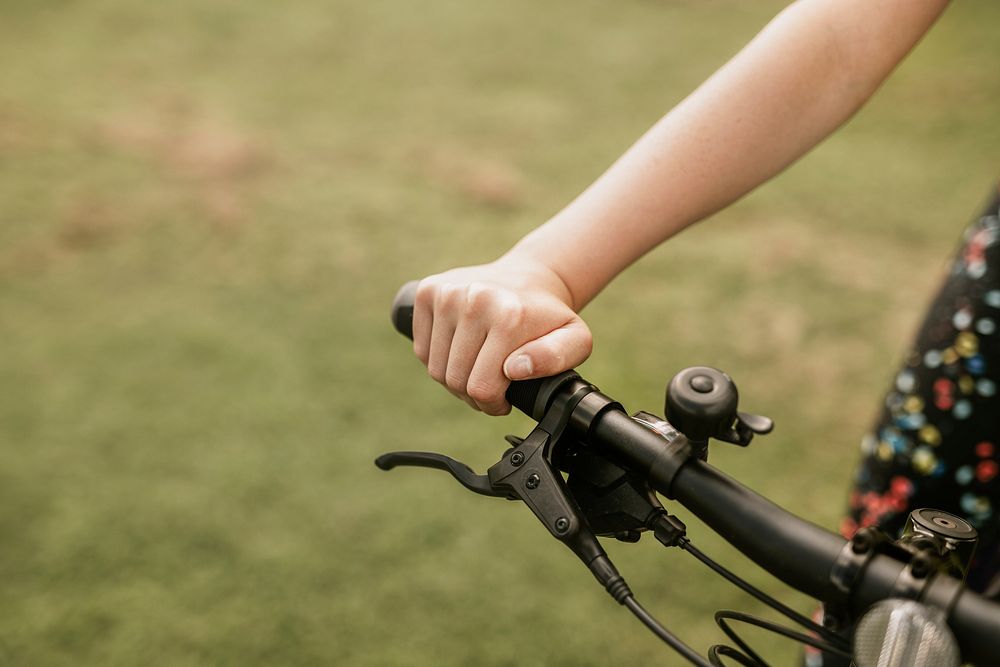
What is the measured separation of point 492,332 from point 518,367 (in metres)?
0.04

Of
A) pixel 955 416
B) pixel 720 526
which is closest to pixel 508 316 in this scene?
pixel 720 526

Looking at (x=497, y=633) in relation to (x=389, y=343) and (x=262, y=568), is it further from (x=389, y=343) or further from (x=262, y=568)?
(x=389, y=343)

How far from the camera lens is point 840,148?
3475 mm

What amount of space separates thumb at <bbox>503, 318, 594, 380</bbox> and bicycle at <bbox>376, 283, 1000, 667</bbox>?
0.4 inches

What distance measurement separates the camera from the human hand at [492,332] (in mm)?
741

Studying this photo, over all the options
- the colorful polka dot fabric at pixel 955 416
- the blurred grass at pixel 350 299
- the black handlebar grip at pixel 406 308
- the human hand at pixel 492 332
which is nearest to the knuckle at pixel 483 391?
the human hand at pixel 492 332

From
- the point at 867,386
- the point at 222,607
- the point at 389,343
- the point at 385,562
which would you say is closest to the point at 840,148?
the point at 867,386

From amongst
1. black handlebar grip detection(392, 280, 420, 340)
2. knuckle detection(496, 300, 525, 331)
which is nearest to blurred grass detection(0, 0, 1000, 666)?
black handlebar grip detection(392, 280, 420, 340)

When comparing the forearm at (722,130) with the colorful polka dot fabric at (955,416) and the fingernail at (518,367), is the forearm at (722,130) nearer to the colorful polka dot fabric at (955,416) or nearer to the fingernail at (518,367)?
the fingernail at (518,367)

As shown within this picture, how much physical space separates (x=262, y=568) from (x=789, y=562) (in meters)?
1.60

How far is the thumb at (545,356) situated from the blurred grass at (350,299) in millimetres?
1224

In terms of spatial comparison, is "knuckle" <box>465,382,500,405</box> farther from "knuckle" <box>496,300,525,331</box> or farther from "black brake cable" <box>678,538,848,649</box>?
"black brake cable" <box>678,538,848,649</box>

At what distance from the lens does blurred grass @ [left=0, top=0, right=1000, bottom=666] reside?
191 centimetres

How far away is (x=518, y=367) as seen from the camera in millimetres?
730
